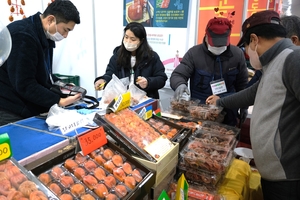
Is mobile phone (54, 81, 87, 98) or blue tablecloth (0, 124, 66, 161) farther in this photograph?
mobile phone (54, 81, 87, 98)

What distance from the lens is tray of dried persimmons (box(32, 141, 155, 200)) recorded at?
910mm

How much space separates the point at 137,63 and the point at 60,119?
135 cm

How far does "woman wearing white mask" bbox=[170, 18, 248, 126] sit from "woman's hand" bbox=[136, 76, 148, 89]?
28 centimetres

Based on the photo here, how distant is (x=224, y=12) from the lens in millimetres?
3271

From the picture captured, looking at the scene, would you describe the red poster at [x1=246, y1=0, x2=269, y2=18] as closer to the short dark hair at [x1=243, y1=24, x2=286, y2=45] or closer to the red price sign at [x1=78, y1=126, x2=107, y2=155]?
Result: the short dark hair at [x1=243, y1=24, x2=286, y2=45]

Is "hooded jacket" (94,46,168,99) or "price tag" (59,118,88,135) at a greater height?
"hooded jacket" (94,46,168,99)

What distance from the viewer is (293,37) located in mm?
1811

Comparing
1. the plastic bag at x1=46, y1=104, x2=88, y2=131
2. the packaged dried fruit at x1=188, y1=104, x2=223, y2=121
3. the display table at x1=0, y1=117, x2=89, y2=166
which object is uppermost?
the plastic bag at x1=46, y1=104, x2=88, y2=131

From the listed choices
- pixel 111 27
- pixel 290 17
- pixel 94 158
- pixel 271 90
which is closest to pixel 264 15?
pixel 271 90

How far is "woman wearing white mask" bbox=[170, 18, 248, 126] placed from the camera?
2129 mm

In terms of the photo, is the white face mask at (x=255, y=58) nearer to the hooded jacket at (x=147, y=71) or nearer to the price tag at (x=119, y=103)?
the price tag at (x=119, y=103)

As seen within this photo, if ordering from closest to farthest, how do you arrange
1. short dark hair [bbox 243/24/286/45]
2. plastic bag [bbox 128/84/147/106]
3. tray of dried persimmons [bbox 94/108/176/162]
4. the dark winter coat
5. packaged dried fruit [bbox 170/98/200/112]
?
tray of dried persimmons [bbox 94/108/176/162]
short dark hair [bbox 243/24/286/45]
plastic bag [bbox 128/84/147/106]
packaged dried fruit [bbox 170/98/200/112]
the dark winter coat

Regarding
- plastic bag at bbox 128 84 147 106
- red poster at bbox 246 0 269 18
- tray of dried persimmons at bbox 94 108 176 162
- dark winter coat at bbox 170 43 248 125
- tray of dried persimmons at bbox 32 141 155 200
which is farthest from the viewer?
red poster at bbox 246 0 269 18

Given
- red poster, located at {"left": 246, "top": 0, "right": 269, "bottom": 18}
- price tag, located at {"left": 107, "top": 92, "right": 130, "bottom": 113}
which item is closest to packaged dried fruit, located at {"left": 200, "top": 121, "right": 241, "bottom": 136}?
price tag, located at {"left": 107, "top": 92, "right": 130, "bottom": 113}
